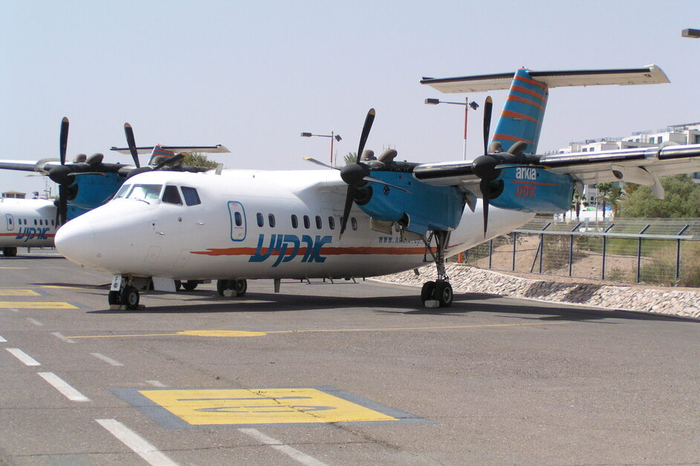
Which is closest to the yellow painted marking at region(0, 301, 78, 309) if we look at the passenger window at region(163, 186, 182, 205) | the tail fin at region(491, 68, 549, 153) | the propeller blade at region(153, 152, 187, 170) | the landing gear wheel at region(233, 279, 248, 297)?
the passenger window at region(163, 186, 182, 205)

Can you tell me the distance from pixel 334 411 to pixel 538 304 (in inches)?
673

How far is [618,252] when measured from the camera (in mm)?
35688

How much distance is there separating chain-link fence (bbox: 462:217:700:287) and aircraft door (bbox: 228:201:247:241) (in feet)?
44.9

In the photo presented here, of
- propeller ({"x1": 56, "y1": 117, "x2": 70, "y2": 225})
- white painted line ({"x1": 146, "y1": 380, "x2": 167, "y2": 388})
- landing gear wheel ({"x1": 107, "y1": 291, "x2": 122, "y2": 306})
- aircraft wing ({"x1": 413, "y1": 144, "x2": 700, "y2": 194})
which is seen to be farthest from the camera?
propeller ({"x1": 56, "y1": 117, "x2": 70, "y2": 225})

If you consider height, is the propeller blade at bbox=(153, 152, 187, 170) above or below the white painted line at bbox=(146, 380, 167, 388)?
above

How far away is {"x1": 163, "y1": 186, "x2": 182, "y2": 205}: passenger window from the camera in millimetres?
17469

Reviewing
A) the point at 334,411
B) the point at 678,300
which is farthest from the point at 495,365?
the point at 678,300

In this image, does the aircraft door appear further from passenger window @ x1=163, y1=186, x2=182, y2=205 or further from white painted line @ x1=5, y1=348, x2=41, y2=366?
white painted line @ x1=5, y1=348, x2=41, y2=366

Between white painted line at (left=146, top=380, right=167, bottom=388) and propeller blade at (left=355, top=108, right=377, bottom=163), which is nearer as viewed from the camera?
white painted line at (left=146, top=380, right=167, bottom=388)

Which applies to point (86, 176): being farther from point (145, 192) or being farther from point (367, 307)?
point (367, 307)

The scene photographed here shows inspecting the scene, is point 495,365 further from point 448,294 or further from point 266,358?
point 448,294

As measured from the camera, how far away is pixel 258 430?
21.5 feet

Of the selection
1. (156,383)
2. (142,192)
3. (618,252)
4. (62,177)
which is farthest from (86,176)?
(618,252)

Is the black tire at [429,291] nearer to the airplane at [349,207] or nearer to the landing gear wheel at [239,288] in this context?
the airplane at [349,207]
